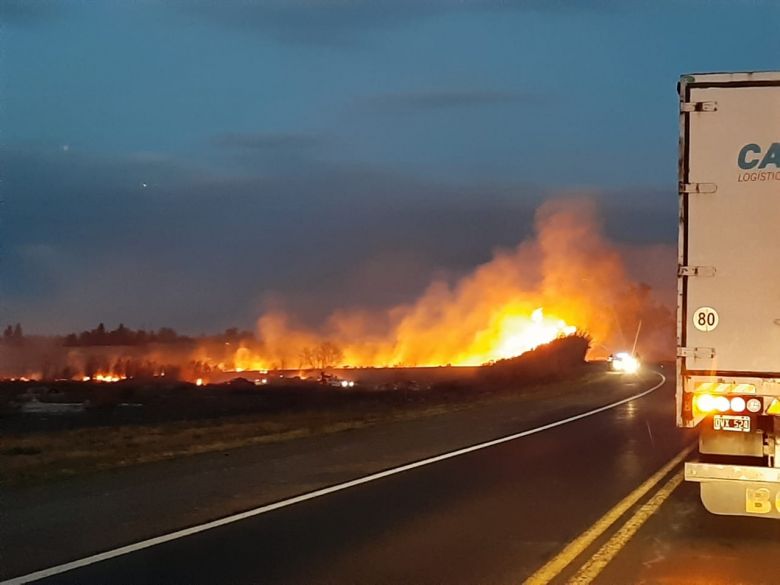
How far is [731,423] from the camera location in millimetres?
8422

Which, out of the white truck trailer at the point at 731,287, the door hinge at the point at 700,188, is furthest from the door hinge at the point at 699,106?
the door hinge at the point at 700,188

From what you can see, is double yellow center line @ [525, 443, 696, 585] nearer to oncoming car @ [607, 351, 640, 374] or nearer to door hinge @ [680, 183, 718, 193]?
door hinge @ [680, 183, 718, 193]

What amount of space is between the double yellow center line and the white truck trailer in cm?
103

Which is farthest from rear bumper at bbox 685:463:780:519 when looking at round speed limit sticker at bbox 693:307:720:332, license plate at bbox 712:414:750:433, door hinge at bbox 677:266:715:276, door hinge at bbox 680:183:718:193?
door hinge at bbox 680:183:718:193

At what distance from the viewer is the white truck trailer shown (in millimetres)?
8359

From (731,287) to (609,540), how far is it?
102 inches

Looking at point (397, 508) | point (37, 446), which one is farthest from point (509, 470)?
point (37, 446)

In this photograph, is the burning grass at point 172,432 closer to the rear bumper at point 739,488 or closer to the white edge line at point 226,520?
the white edge line at point 226,520

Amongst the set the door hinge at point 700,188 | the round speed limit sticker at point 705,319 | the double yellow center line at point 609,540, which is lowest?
the double yellow center line at point 609,540

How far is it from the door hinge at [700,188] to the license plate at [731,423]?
6.74ft

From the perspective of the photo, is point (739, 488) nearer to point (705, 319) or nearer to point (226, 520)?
point (705, 319)

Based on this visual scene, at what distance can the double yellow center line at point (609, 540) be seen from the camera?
746 cm

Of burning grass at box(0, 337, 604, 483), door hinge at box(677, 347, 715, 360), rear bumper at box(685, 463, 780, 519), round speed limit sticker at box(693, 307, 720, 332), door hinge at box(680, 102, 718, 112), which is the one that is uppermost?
door hinge at box(680, 102, 718, 112)

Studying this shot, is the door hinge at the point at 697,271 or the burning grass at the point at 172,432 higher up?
the door hinge at the point at 697,271
